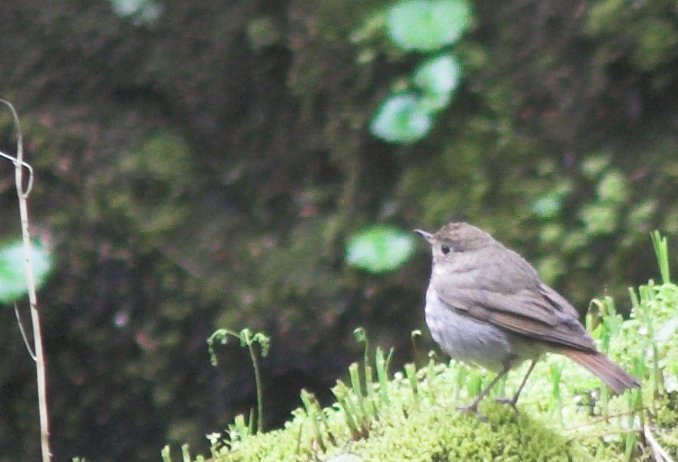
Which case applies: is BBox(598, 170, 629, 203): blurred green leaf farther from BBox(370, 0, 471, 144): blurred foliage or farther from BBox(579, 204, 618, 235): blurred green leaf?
BBox(370, 0, 471, 144): blurred foliage

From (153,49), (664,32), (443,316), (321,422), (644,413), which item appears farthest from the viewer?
(153,49)

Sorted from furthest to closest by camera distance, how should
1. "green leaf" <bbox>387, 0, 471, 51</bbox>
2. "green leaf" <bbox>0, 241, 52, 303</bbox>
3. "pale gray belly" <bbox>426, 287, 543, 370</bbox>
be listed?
"green leaf" <bbox>387, 0, 471, 51</bbox>
"green leaf" <bbox>0, 241, 52, 303</bbox>
"pale gray belly" <bbox>426, 287, 543, 370</bbox>

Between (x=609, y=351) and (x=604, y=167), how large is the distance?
1.53 metres

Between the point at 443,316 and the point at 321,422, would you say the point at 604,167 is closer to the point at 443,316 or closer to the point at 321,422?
the point at 443,316

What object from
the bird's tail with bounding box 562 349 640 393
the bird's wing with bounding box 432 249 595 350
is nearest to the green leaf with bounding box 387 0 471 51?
the bird's wing with bounding box 432 249 595 350

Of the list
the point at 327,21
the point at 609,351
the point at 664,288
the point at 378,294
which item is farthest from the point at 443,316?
the point at 327,21

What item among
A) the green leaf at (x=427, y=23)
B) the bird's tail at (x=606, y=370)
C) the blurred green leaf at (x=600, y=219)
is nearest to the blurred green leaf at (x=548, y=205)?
the blurred green leaf at (x=600, y=219)

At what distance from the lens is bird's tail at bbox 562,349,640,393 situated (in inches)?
118

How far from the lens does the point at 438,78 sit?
4.97 metres

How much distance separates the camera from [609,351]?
359 cm

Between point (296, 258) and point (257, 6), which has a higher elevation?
point (257, 6)

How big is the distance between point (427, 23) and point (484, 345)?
195cm

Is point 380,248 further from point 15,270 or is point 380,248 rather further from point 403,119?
point 15,270

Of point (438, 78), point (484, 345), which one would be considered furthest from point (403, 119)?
point (484, 345)
